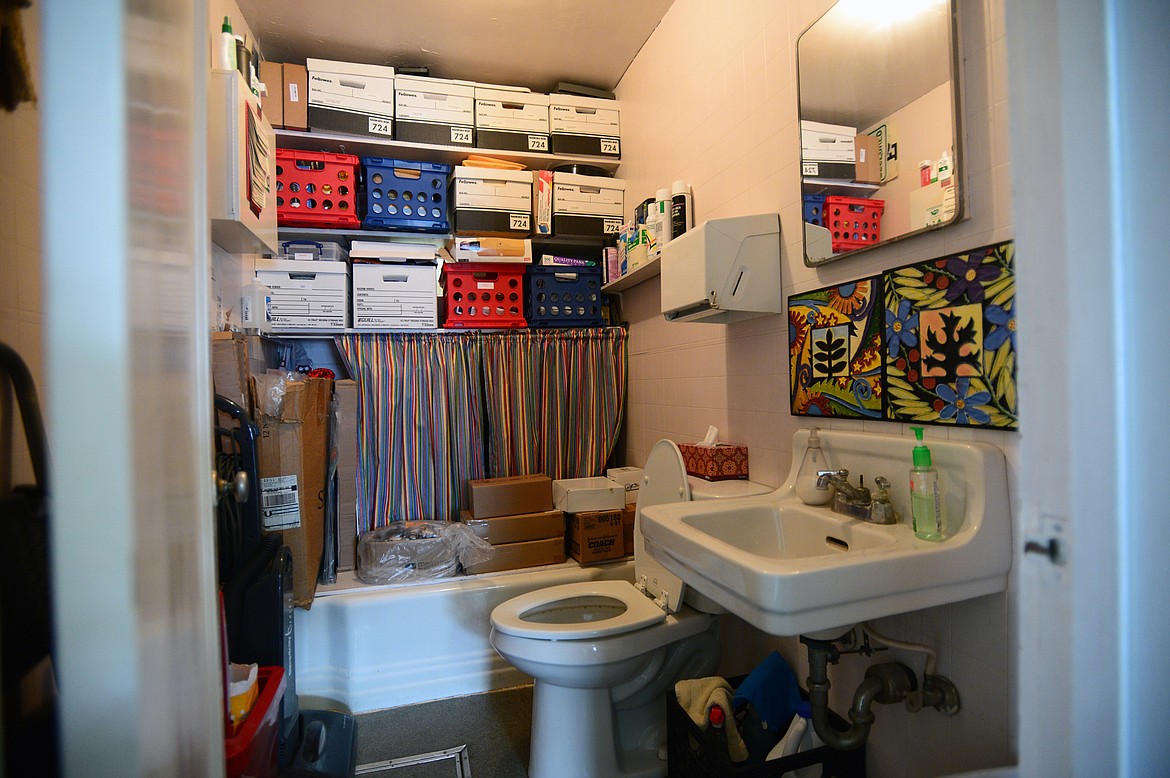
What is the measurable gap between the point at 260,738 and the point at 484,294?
6.43ft

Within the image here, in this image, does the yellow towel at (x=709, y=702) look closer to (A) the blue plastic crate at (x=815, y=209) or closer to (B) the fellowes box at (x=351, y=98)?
(A) the blue plastic crate at (x=815, y=209)

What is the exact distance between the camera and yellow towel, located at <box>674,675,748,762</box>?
139 cm

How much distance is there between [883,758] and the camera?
52.6 inches

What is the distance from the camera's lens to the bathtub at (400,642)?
6.84ft

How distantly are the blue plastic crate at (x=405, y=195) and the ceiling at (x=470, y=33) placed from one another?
54 centimetres

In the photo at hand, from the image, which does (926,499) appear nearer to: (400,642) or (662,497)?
(662,497)

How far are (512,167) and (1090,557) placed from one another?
2.72 metres

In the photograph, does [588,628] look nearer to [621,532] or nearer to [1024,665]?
[621,532]

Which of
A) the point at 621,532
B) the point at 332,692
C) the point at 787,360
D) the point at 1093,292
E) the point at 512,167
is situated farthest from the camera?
the point at 512,167

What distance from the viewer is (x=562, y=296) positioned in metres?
2.80

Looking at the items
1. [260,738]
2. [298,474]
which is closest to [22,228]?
[260,738]

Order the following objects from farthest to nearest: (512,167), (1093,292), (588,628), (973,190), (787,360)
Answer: (512,167), (787,360), (588,628), (973,190), (1093,292)

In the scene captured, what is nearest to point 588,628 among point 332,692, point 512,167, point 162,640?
point 332,692

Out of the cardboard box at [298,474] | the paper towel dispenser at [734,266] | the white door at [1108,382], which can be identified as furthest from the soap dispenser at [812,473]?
the cardboard box at [298,474]
